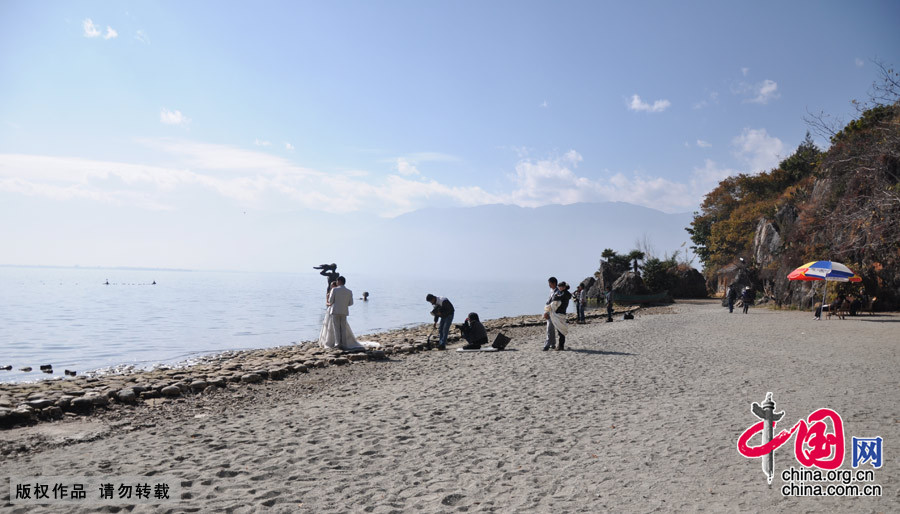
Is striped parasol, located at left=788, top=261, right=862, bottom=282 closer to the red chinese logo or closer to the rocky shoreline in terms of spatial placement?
the red chinese logo

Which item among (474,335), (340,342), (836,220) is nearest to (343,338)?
(340,342)

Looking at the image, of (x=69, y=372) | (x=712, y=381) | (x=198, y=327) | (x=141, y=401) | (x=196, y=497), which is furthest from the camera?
(x=198, y=327)

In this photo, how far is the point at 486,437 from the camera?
6.73 metres

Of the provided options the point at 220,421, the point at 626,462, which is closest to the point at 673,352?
the point at 626,462

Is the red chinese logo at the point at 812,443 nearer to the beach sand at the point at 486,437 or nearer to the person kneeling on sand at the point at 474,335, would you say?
the beach sand at the point at 486,437

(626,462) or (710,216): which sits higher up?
(710,216)

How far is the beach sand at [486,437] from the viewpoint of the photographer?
4902 millimetres

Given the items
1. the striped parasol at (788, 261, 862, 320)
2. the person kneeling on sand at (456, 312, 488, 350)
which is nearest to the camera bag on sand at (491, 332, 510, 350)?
the person kneeling on sand at (456, 312, 488, 350)

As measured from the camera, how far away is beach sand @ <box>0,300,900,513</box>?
4902 mm

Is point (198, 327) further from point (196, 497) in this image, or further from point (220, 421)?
point (196, 497)

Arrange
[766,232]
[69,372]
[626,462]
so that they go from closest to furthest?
[626,462], [69,372], [766,232]

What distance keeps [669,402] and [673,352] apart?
5.86 metres

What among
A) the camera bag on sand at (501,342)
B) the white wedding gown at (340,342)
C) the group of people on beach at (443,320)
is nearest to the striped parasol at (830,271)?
the group of people on beach at (443,320)

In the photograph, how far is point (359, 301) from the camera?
5778 centimetres
